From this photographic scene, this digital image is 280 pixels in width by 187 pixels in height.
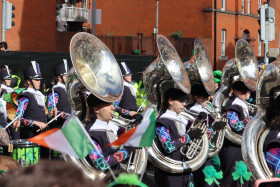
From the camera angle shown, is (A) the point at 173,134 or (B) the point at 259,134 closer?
(B) the point at 259,134

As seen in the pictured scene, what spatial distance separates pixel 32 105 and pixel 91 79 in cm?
363

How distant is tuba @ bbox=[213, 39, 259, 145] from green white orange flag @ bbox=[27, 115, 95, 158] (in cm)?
430

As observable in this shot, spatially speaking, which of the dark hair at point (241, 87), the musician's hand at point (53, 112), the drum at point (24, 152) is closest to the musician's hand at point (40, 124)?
the musician's hand at point (53, 112)

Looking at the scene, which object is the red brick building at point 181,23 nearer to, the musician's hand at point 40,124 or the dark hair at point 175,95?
the musician's hand at point 40,124

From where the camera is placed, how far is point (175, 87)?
5688mm

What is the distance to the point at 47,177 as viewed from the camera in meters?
1.21

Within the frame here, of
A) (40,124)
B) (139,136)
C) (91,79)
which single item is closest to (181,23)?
(40,124)

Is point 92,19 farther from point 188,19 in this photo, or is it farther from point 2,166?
point 188,19

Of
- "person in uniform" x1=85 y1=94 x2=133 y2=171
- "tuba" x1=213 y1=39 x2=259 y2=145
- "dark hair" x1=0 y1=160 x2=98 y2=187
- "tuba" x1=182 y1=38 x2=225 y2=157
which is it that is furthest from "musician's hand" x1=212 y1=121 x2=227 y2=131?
"dark hair" x1=0 y1=160 x2=98 y2=187

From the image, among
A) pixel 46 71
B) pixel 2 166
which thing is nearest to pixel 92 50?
pixel 2 166

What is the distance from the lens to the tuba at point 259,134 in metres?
3.91

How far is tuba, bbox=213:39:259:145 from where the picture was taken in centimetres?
735

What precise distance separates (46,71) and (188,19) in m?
23.9

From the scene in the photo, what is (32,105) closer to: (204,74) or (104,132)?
(204,74)
